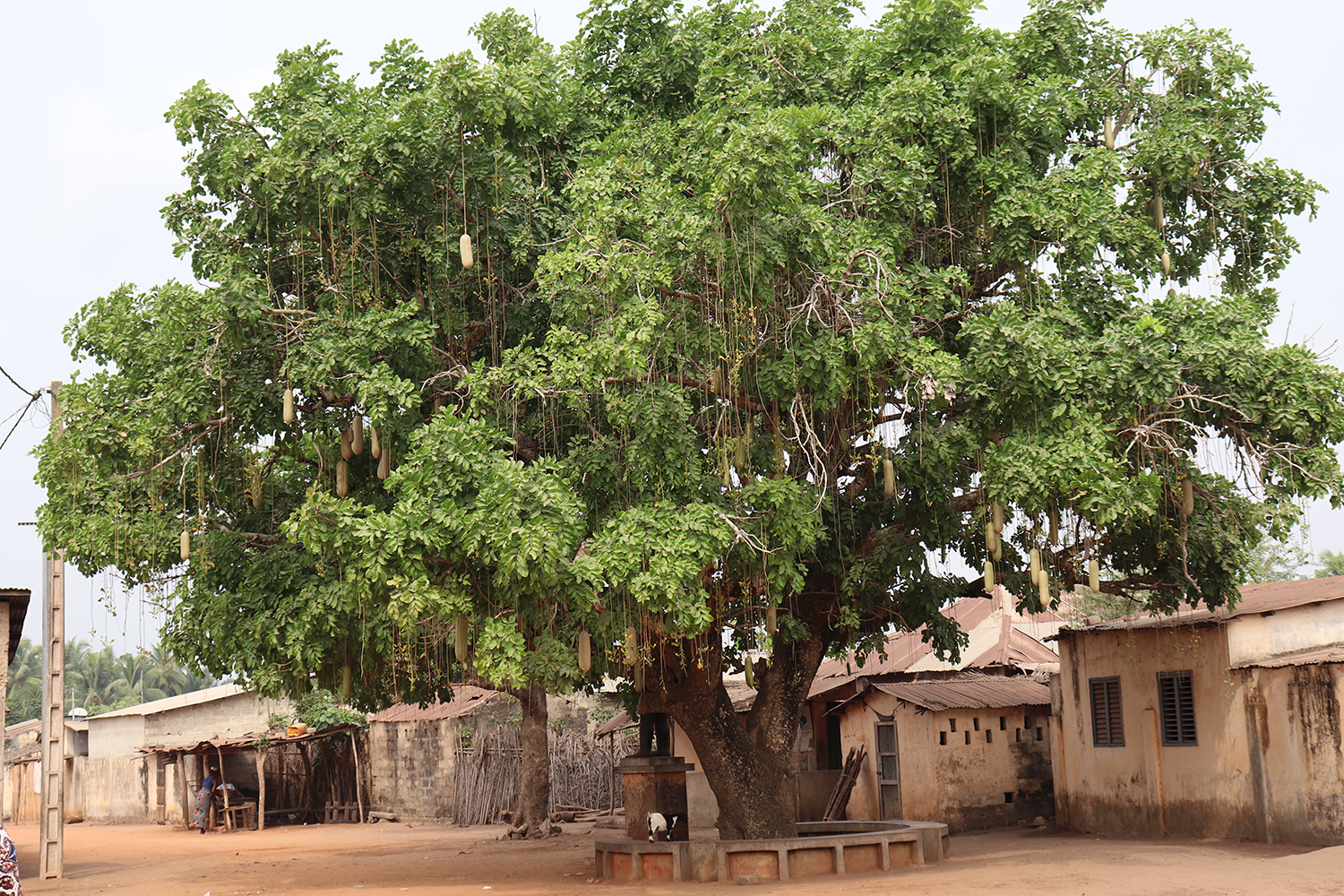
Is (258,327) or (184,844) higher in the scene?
(258,327)

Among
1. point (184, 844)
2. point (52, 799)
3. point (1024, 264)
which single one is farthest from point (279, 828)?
point (1024, 264)

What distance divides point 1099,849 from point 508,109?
39.2ft

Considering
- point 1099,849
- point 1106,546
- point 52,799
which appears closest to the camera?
point 1106,546

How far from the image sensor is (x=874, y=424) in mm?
14328

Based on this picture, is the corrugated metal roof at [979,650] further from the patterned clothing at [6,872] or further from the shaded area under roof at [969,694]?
the patterned clothing at [6,872]

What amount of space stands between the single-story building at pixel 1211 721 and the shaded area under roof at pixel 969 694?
169 centimetres

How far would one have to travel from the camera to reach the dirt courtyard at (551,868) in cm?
1313

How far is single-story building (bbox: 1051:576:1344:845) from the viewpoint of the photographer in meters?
15.1

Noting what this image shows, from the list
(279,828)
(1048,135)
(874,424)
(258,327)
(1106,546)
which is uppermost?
(1048,135)

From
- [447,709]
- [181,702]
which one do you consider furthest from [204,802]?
[181,702]

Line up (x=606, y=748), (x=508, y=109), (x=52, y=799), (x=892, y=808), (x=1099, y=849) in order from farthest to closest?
(x=606, y=748), (x=892, y=808), (x=52, y=799), (x=1099, y=849), (x=508, y=109)

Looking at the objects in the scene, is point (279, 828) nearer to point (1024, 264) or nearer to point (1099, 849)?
point (1099, 849)

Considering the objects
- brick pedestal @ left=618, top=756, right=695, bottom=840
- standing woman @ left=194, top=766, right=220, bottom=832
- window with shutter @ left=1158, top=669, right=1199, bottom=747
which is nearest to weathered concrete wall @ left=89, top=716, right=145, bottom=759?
standing woman @ left=194, top=766, right=220, bottom=832

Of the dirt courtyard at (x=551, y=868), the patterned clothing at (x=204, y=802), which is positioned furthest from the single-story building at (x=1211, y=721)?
the patterned clothing at (x=204, y=802)
